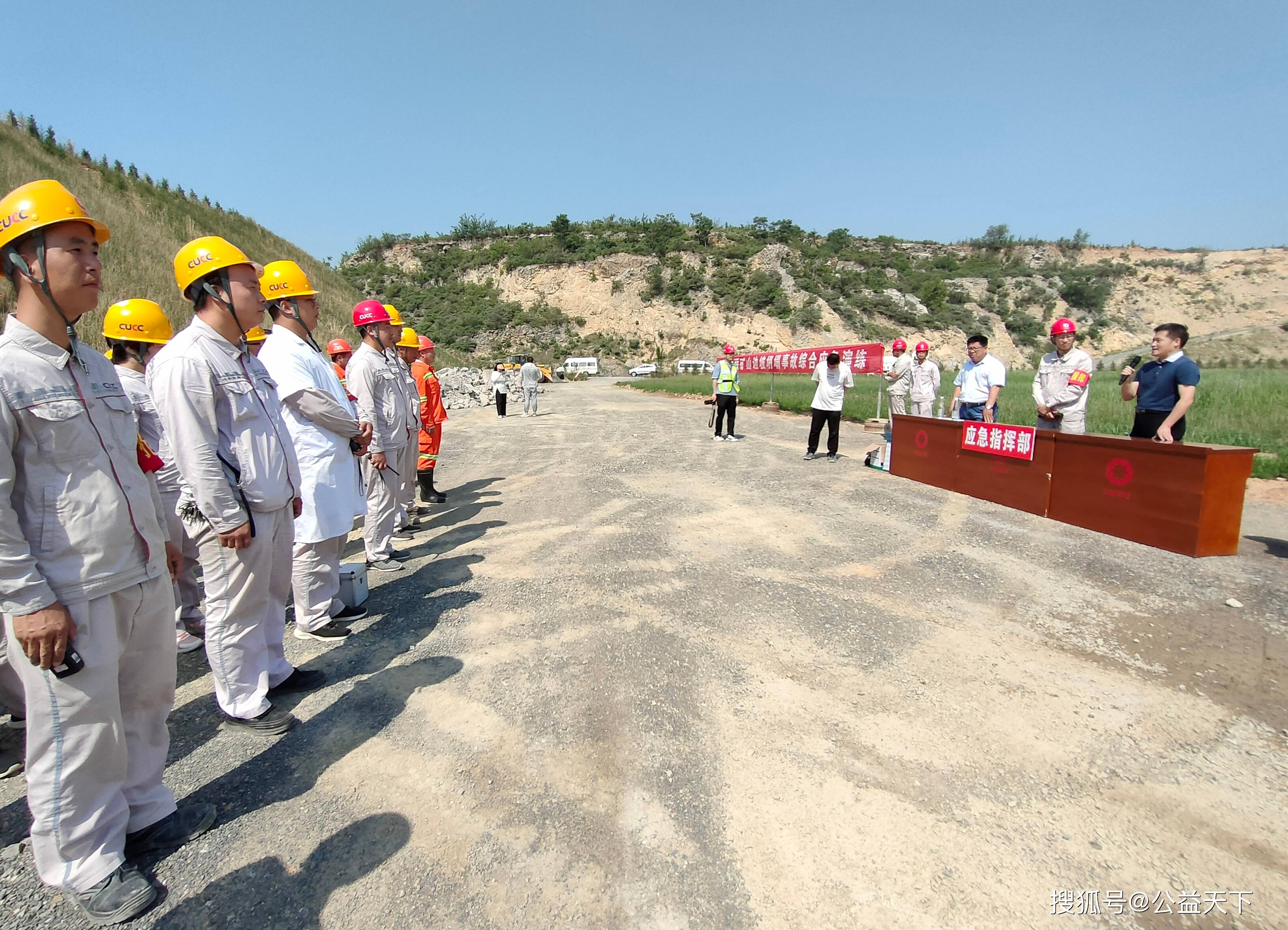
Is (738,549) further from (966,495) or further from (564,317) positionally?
(564,317)

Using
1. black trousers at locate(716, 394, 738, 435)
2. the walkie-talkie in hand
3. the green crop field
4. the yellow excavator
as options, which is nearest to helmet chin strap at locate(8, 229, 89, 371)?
the walkie-talkie in hand

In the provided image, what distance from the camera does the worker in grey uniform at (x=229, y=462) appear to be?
2684mm

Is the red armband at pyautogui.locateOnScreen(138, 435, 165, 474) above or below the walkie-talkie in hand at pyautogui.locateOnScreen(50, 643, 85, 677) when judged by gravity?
above

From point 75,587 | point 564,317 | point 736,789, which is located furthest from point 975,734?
point 564,317

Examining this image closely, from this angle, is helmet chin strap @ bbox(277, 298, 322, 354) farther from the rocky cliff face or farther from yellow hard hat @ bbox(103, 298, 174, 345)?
the rocky cliff face

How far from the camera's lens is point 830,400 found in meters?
10.0

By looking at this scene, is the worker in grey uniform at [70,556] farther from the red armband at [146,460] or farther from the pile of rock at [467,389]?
the pile of rock at [467,389]

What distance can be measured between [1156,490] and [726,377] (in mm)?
7614

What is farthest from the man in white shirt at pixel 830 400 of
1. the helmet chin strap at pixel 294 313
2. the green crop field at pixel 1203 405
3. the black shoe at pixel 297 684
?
the black shoe at pixel 297 684

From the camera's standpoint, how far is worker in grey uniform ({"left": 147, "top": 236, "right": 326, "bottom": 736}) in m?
2.68

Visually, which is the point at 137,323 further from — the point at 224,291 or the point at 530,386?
the point at 530,386

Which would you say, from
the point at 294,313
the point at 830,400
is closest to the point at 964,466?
the point at 830,400

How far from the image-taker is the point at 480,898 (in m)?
2.02

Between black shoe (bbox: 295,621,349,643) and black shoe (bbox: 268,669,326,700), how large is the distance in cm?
54
